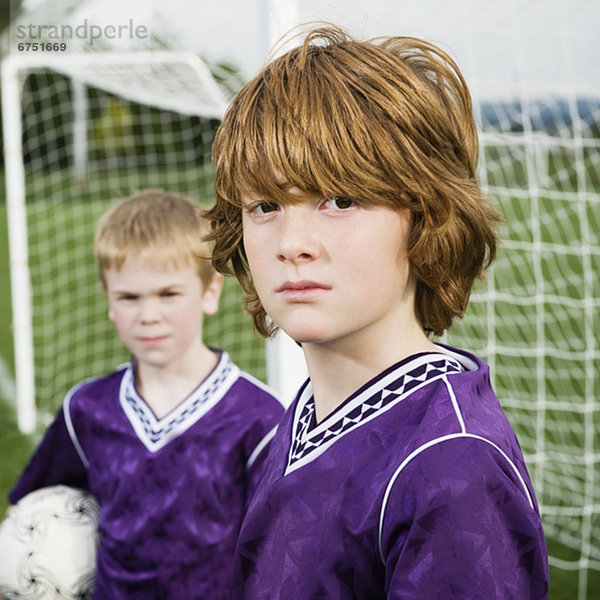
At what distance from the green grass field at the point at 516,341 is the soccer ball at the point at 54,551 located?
80cm

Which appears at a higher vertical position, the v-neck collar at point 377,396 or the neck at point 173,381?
the v-neck collar at point 377,396

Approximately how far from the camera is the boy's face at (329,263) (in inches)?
39.8

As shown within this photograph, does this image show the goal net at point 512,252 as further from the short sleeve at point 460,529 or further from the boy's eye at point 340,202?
the short sleeve at point 460,529

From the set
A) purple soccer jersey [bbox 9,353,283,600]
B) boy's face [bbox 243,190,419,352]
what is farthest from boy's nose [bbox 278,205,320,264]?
purple soccer jersey [bbox 9,353,283,600]

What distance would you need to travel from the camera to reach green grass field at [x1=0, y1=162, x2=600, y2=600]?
3.82 metres

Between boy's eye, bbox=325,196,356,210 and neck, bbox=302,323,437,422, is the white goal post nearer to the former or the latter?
neck, bbox=302,323,437,422

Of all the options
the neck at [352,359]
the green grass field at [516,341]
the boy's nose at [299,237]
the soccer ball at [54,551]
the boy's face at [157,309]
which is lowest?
the green grass field at [516,341]

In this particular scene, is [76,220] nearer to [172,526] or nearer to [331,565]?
[172,526]

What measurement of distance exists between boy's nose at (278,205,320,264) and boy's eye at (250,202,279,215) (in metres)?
0.04

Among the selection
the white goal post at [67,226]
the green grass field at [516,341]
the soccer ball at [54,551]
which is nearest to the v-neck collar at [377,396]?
the soccer ball at [54,551]

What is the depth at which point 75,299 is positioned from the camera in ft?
24.1

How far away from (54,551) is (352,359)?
1.13 meters

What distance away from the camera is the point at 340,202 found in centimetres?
101

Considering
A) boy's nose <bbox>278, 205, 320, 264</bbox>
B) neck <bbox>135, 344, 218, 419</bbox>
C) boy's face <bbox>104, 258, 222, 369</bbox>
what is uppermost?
boy's nose <bbox>278, 205, 320, 264</bbox>
